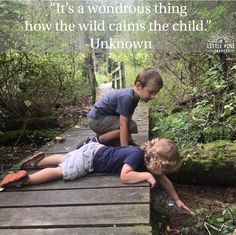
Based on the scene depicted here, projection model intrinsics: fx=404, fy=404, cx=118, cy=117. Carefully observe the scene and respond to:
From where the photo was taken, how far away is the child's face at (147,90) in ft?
11.8

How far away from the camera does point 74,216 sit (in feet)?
8.23

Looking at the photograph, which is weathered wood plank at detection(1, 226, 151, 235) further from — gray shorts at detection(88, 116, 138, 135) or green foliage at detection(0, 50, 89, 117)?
green foliage at detection(0, 50, 89, 117)

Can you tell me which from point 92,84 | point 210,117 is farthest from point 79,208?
point 92,84

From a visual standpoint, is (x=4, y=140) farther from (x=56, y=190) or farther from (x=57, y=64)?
(x=56, y=190)

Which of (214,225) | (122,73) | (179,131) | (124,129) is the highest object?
(122,73)

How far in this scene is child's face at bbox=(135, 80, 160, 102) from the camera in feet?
11.8

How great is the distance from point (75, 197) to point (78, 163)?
493 mm

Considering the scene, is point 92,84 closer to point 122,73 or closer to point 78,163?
point 122,73

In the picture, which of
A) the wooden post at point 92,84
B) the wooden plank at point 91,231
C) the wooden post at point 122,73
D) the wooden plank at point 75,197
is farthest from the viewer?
the wooden post at point 122,73

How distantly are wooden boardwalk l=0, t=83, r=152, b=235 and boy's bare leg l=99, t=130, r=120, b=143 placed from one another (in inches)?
29.6

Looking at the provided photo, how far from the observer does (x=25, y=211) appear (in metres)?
2.66

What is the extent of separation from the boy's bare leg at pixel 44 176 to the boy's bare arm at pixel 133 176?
544 mm

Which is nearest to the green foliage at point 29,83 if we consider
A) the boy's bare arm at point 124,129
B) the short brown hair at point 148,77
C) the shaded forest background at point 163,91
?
the shaded forest background at point 163,91

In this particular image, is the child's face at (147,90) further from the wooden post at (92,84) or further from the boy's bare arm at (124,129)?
the wooden post at (92,84)
